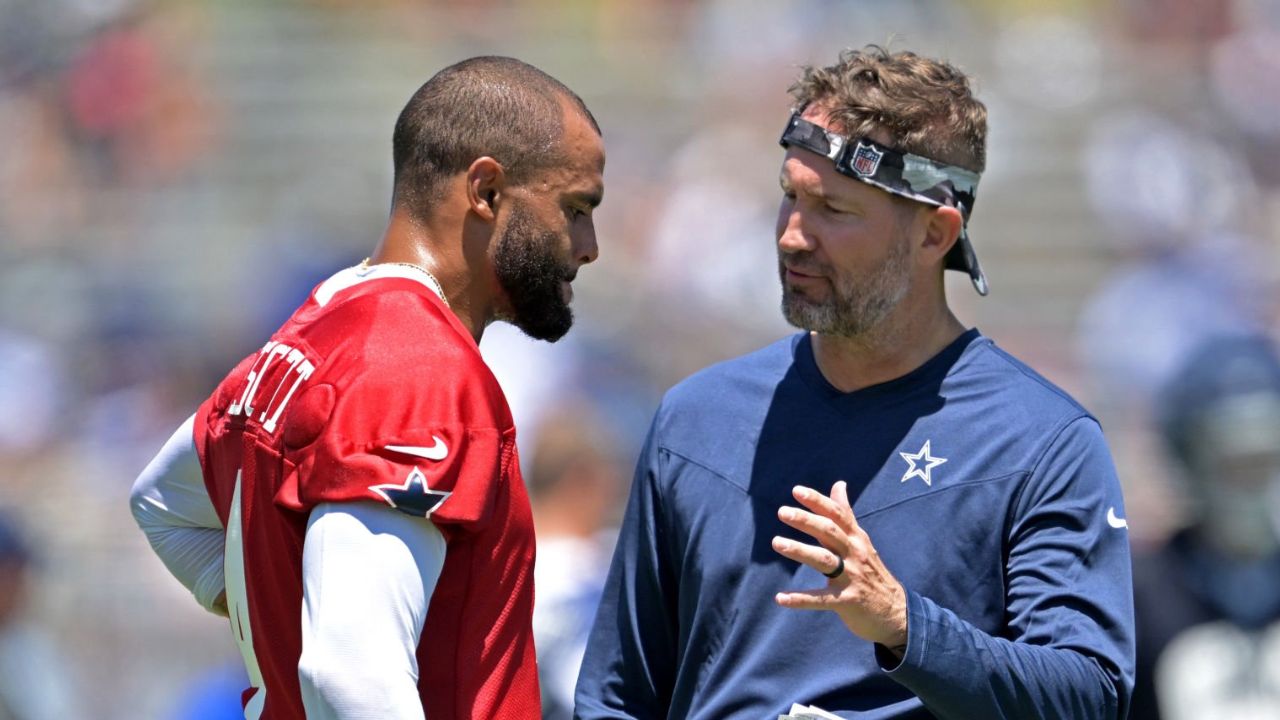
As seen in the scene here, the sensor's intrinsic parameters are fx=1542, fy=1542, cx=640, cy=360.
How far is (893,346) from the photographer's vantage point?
280 centimetres

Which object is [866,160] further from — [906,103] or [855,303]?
[855,303]

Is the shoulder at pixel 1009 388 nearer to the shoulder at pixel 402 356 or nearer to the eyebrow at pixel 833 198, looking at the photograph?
the eyebrow at pixel 833 198

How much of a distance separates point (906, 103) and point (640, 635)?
1.08 m

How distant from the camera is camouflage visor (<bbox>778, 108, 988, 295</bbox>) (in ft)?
8.98

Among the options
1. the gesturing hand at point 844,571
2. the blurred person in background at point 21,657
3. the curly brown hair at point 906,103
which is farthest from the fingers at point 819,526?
the blurred person in background at point 21,657

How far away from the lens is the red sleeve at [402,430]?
84.0 inches

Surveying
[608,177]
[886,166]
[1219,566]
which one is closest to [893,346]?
[886,166]

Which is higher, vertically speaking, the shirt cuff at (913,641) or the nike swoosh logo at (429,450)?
the nike swoosh logo at (429,450)

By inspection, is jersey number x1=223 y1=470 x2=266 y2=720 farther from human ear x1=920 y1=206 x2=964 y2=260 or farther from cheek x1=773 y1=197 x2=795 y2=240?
human ear x1=920 y1=206 x2=964 y2=260

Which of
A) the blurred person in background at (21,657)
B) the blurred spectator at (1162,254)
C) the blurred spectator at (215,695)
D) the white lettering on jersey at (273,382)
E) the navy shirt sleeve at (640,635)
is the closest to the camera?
the white lettering on jersey at (273,382)

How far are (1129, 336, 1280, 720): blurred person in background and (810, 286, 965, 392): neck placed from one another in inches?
68.7

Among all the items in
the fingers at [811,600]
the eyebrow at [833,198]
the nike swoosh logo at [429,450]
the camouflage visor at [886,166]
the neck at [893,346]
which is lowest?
the fingers at [811,600]

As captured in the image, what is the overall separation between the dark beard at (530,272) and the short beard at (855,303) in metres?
0.44

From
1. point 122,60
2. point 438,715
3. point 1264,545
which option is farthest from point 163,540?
point 122,60
